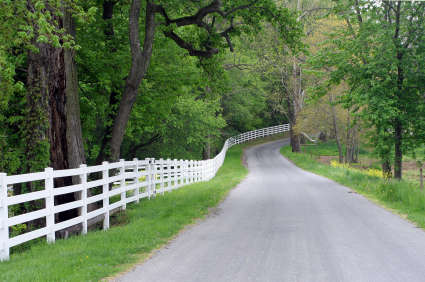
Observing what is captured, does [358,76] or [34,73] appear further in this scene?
[358,76]

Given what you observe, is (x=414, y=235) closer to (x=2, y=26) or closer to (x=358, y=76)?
(x=2, y=26)

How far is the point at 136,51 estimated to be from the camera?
494 inches

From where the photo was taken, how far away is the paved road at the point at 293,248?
5676 millimetres

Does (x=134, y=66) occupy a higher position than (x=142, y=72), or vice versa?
(x=134, y=66)

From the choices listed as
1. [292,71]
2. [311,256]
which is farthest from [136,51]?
[292,71]

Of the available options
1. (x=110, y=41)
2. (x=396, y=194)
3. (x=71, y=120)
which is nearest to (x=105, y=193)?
(x=71, y=120)

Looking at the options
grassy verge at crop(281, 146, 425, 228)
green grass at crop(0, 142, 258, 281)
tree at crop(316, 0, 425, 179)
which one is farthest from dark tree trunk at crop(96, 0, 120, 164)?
tree at crop(316, 0, 425, 179)

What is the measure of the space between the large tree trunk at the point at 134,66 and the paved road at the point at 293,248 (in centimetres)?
399

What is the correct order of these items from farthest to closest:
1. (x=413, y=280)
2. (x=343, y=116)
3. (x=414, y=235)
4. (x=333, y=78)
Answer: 1. (x=343, y=116)
2. (x=333, y=78)
3. (x=414, y=235)
4. (x=413, y=280)

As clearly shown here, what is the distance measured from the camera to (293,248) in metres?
7.16

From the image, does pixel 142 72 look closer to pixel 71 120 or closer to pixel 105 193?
pixel 71 120

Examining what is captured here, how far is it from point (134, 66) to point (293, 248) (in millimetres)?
7694

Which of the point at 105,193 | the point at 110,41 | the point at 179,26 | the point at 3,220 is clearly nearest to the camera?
the point at 3,220

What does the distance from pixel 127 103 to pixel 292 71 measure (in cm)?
3371
